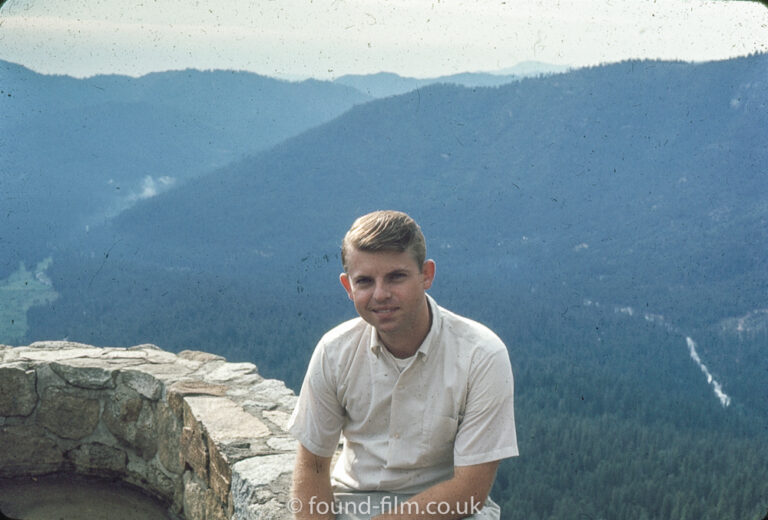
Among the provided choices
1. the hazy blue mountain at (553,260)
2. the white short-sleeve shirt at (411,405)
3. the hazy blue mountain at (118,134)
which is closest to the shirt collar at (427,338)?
the white short-sleeve shirt at (411,405)

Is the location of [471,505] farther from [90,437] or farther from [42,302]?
[42,302]

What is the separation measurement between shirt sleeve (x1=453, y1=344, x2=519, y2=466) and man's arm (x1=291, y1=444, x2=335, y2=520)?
52 centimetres

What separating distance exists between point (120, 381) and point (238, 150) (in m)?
79.3

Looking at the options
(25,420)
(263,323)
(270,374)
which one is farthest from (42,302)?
(25,420)

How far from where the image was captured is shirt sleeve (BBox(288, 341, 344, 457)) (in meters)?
2.35

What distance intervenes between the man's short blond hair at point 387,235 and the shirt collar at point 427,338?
167 millimetres

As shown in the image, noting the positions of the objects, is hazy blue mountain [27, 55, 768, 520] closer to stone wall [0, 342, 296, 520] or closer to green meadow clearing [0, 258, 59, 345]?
green meadow clearing [0, 258, 59, 345]

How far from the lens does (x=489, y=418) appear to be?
7.00 feet

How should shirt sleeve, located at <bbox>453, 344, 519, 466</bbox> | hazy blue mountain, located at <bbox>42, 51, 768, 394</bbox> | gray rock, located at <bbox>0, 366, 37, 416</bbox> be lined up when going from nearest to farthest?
shirt sleeve, located at <bbox>453, 344, 519, 466</bbox> < gray rock, located at <bbox>0, 366, 37, 416</bbox> < hazy blue mountain, located at <bbox>42, 51, 768, 394</bbox>

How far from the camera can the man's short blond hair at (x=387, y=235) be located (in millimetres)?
2176

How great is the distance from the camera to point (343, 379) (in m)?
2.35

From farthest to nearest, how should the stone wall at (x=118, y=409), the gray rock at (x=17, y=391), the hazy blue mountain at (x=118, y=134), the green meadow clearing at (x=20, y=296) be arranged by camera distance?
the hazy blue mountain at (x=118, y=134)
the green meadow clearing at (x=20, y=296)
the gray rock at (x=17, y=391)
the stone wall at (x=118, y=409)

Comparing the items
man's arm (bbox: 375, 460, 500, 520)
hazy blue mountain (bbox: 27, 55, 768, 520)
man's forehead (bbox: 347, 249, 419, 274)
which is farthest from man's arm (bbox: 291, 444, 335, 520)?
hazy blue mountain (bbox: 27, 55, 768, 520)

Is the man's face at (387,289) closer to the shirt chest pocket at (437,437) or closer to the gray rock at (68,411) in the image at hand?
the shirt chest pocket at (437,437)
